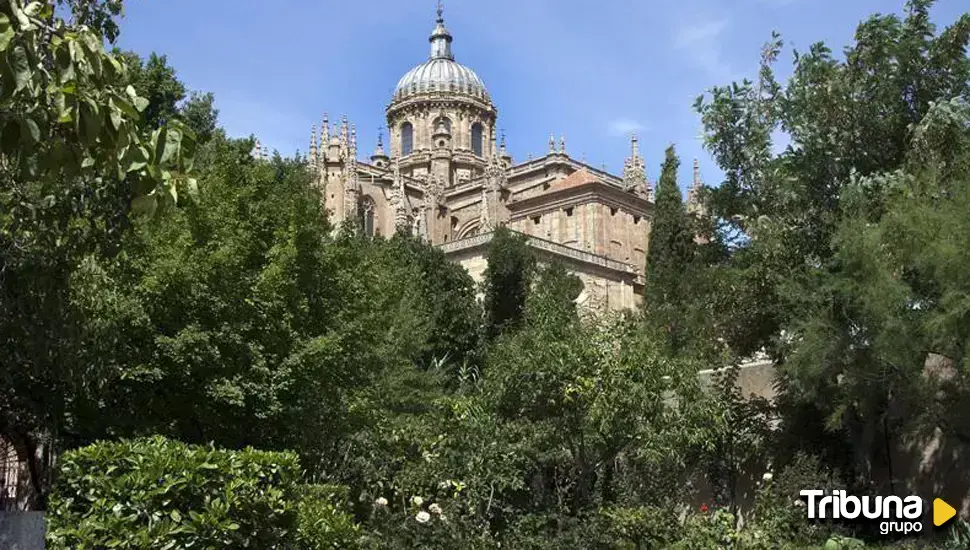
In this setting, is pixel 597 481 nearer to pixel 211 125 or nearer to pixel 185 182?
pixel 185 182

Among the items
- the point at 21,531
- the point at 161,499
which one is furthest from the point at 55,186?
the point at 21,531

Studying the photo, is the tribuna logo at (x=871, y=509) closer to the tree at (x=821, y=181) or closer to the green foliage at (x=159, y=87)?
the tree at (x=821, y=181)

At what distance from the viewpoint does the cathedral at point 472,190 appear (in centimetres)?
4612

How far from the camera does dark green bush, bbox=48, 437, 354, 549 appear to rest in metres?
9.17

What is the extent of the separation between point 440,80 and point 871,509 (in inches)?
2176

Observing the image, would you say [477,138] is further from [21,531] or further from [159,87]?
[21,531]

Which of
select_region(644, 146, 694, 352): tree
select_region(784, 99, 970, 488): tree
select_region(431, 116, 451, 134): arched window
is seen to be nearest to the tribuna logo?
select_region(784, 99, 970, 488): tree

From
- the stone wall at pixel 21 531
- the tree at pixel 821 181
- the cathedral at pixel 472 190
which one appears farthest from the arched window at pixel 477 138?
the stone wall at pixel 21 531

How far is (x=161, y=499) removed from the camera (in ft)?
30.9

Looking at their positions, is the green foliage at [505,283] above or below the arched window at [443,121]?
below

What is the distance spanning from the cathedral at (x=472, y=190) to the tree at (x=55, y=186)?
2992 cm

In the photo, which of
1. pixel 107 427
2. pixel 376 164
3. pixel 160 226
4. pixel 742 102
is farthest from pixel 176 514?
pixel 376 164

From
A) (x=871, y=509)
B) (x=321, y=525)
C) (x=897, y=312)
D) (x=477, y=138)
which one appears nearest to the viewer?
(x=321, y=525)

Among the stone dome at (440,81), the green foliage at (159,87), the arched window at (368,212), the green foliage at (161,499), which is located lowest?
the green foliage at (161,499)
